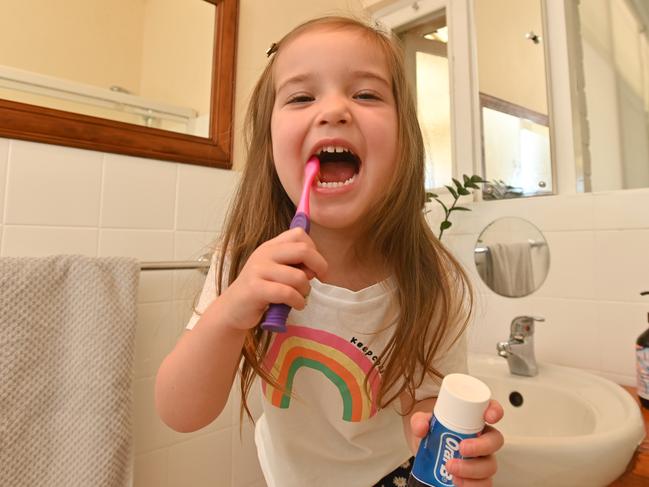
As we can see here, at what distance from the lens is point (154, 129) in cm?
86

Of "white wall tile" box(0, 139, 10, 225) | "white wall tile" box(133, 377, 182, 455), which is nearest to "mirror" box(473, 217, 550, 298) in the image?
"white wall tile" box(133, 377, 182, 455)

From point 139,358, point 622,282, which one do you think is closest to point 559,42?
point 622,282

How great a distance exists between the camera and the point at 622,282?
0.74 meters

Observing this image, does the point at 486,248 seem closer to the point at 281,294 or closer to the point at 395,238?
the point at 395,238

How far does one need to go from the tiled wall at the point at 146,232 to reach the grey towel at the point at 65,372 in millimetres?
101

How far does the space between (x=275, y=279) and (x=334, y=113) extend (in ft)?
0.72

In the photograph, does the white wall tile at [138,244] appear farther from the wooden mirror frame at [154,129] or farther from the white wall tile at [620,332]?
the white wall tile at [620,332]

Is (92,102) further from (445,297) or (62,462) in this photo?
(445,297)

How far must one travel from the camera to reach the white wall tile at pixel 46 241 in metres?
0.67

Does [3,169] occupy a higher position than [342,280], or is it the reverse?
[3,169]

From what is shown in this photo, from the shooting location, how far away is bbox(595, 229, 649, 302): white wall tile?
0.72 m

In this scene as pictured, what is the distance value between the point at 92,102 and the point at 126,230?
0.29 m

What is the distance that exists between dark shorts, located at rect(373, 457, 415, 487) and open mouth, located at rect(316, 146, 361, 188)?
0.48 metres

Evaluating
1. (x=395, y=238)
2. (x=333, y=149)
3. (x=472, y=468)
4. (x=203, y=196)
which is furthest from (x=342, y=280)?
(x=203, y=196)
